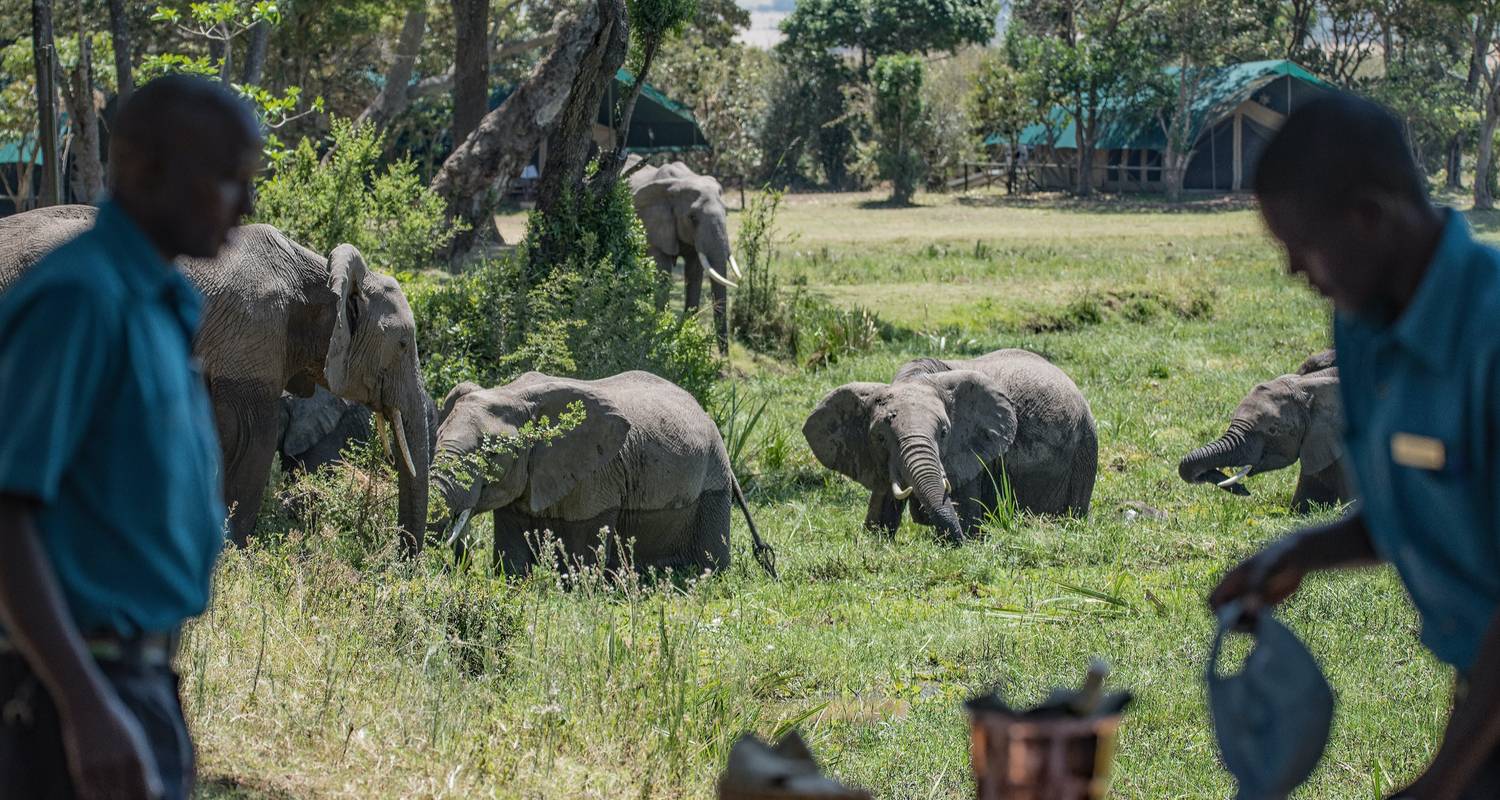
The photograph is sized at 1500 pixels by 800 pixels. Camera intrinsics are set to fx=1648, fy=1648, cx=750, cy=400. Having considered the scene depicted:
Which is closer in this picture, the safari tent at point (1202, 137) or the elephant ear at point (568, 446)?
the elephant ear at point (568, 446)

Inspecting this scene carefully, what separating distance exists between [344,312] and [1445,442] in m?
5.98

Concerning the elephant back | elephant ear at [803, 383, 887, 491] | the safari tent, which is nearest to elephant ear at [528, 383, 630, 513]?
the elephant back

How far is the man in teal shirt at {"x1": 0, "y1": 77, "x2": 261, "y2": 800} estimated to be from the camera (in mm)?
2459

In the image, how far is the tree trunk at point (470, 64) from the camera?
22.5m

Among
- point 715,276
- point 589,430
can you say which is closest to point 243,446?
point 589,430

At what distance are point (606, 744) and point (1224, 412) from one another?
421 inches

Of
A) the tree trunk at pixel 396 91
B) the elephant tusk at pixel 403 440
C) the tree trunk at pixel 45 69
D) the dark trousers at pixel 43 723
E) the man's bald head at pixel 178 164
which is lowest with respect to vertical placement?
the elephant tusk at pixel 403 440

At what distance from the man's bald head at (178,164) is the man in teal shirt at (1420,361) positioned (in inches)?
67.5

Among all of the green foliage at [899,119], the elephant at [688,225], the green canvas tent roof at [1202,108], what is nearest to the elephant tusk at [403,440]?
the elephant at [688,225]

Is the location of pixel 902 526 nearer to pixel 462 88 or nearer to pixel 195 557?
pixel 195 557

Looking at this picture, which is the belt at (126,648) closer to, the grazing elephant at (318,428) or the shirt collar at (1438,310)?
the shirt collar at (1438,310)

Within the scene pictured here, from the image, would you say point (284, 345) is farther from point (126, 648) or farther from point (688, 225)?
point (688, 225)

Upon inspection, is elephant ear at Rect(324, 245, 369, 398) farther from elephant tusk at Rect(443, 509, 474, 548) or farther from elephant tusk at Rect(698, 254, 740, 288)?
elephant tusk at Rect(698, 254, 740, 288)

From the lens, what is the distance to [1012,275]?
24.9m
